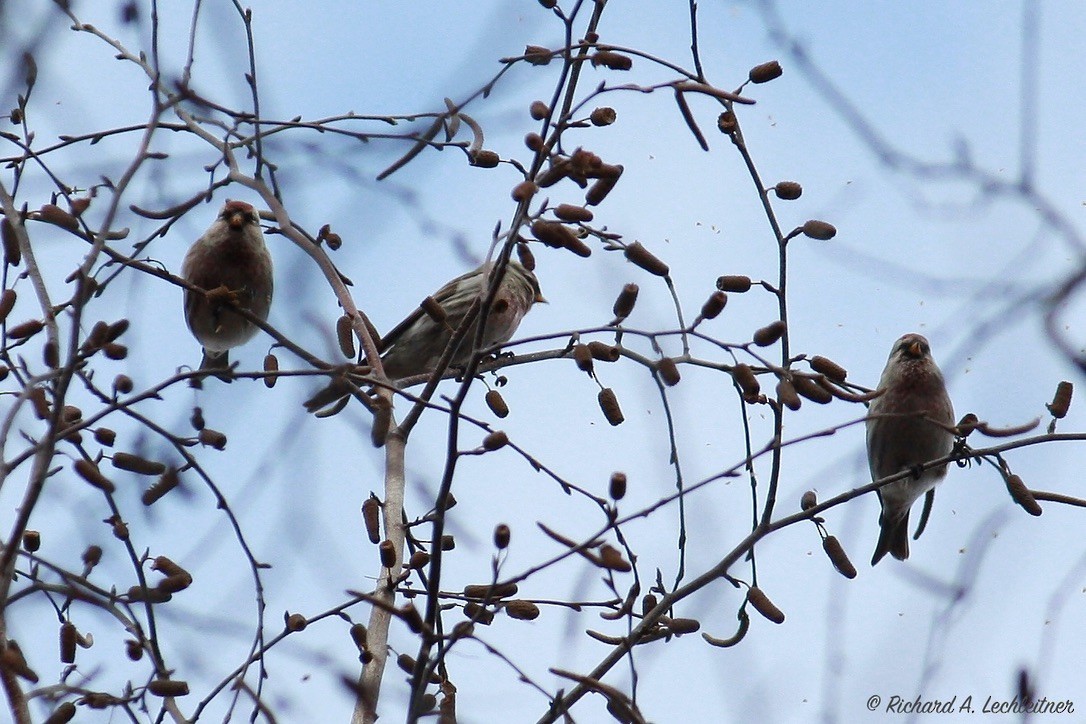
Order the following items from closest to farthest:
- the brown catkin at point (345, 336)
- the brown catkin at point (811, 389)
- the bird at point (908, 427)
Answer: the brown catkin at point (811, 389), the brown catkin at point (345, 336), the bird at point (908, 427)

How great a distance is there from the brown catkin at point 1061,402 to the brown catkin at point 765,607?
3.59ft

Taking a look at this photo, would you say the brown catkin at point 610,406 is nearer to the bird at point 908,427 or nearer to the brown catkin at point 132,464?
the brown catkin at point 132,464

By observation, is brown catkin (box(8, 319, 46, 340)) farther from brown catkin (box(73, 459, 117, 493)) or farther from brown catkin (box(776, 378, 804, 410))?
brown catkin (box(776, 378, 804, 410))

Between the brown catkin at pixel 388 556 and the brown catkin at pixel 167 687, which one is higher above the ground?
the brown catkin at pixel 388 556

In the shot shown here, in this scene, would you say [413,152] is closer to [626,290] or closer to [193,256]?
[626,290]

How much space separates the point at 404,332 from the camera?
7934 mm

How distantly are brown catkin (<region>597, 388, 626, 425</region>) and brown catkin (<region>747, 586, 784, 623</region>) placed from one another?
628 millimetres

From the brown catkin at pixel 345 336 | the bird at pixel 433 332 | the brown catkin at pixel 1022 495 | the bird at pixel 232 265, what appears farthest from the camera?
the bird at pixel 433 332

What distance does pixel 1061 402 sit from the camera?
3.91m

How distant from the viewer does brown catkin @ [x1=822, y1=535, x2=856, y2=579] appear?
3820 millimetres

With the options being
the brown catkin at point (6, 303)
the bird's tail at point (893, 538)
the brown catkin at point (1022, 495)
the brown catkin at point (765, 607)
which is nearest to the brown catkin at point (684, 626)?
the brown catkin at point (765, 607)

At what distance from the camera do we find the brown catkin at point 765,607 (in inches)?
141

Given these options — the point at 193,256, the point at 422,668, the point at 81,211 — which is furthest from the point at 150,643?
the point at 193,256

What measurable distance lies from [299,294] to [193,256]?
376 centimetres
